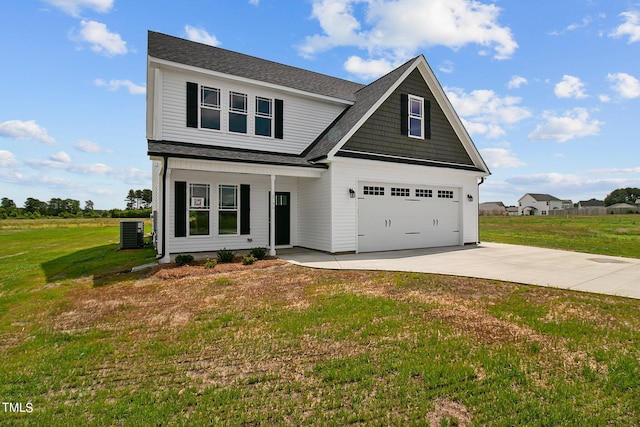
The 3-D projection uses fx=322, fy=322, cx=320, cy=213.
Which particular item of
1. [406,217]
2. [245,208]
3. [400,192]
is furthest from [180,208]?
[406,217]

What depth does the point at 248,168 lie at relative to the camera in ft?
34.0

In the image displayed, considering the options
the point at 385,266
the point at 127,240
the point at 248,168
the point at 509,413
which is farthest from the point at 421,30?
the point at 127,240

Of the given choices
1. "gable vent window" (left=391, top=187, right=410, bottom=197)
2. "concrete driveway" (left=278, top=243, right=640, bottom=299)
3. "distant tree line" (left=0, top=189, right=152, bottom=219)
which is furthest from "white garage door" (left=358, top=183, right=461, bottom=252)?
"distant tree line" (left=0, top=189, right=152, bottom=219)

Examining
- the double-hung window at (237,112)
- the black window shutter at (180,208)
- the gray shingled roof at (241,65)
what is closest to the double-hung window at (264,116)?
the double-hung window at (237,112)

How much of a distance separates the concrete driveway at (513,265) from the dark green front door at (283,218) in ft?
2.89

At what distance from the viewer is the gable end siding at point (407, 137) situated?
40.5 ft

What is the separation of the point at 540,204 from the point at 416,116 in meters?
95.2

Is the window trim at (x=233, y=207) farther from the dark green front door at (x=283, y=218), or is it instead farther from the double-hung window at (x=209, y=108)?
the double-hung window at (x=209, y=108)

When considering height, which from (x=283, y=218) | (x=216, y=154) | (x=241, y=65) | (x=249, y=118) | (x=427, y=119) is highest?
(x=241, y=65)

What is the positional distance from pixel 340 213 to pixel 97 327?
806 cm

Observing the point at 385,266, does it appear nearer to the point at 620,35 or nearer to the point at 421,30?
the point at 421,30

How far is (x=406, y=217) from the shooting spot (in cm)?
1340

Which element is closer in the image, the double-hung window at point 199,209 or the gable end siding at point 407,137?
the double-hung window at point 199,209

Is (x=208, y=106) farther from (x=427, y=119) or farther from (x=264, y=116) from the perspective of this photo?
(x=427, y=119)
